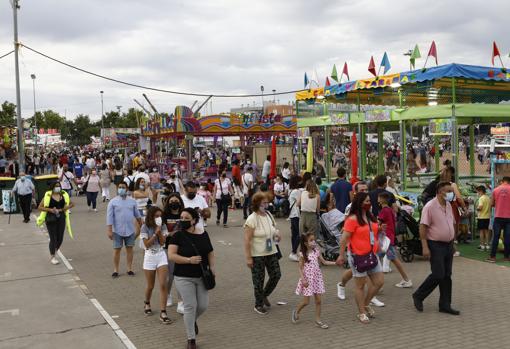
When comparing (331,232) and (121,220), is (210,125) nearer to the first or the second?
(331,232)

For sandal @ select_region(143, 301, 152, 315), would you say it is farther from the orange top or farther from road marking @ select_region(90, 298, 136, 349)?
the orange top

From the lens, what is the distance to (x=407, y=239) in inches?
371

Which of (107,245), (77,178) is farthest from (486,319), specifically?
(77,178)

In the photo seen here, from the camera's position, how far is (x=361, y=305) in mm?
6145

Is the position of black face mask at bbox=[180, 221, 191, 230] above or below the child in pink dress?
above

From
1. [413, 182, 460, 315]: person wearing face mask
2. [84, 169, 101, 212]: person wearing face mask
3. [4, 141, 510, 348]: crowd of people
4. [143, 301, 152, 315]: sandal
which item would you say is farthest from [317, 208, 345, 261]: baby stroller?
[84, 169, 101, 212]: person wearing face mask

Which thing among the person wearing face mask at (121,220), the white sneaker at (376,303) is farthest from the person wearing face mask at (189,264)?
the person wearing face mask at (121,220)

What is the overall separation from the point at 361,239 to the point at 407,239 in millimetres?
3776

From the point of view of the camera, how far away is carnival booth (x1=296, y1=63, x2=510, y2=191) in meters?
11.4

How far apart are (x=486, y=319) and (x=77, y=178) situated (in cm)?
2075

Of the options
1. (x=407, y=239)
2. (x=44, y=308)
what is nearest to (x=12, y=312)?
(x=44, y=308)

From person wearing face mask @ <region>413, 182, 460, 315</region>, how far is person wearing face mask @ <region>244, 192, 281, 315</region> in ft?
6.04

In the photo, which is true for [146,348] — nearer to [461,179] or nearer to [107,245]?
[107,245]

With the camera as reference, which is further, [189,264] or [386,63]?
[386,63]
